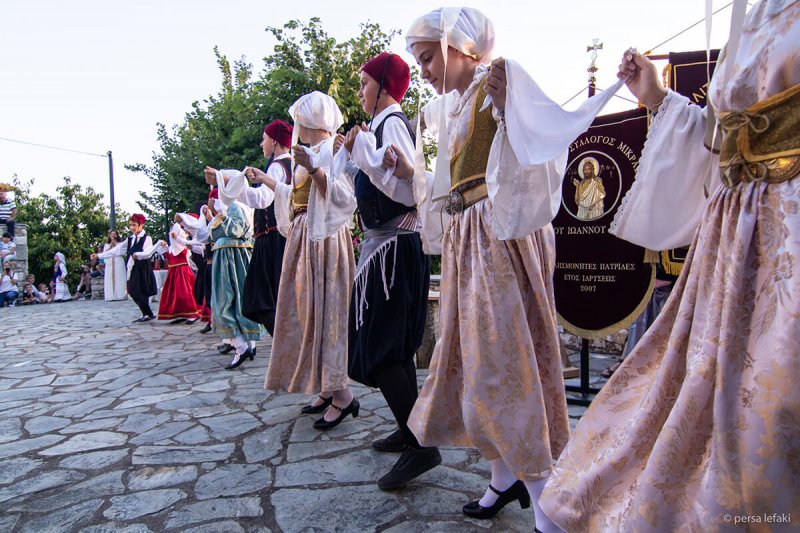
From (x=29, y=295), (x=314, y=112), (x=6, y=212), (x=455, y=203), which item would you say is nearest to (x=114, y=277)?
(x=29, y=295)

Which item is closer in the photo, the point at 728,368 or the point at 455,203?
the point at 728,368

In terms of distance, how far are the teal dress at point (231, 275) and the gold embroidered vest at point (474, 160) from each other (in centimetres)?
370

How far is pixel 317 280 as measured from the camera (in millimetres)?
3273

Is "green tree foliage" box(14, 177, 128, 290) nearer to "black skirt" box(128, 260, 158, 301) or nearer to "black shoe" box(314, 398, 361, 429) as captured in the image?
"black skirt" box(128, 260, 158, 301)

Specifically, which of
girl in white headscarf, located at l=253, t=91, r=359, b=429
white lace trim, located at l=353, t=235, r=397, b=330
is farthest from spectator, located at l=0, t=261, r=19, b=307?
white lace trim, located at l=353, t=235, r=397, b=330

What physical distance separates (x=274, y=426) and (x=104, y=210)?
3124 cm

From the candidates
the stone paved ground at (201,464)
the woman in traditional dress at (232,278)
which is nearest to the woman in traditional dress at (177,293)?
the stone paved ground at (201,464)

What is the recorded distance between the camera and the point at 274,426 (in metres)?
3.41

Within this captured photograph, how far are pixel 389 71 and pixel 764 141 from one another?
1920 mm

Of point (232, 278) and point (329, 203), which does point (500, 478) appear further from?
point (232, 278)

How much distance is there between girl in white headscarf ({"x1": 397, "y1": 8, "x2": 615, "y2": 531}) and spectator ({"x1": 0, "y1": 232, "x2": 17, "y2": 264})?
63.6 feet

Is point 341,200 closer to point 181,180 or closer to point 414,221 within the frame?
point 414,221

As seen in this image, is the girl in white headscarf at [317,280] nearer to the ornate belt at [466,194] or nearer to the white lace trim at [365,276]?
the white lace trim at [365,276]

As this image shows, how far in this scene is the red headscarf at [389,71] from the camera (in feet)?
8.86
